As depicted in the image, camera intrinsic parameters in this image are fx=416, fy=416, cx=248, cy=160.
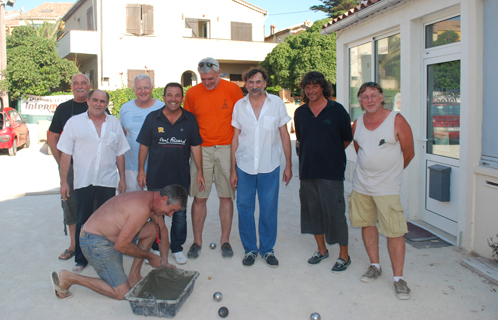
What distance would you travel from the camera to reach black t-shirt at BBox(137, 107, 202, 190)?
452 centimetres

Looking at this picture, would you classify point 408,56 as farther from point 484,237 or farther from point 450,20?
point 484,237

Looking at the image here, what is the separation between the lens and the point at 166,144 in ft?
14.9

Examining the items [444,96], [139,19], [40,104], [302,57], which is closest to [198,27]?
[139,19]

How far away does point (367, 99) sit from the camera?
394 cm

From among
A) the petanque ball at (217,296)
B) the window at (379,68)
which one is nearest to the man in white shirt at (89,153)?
the petanque ball at (217,296)

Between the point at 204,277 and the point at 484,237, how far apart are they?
118 inches

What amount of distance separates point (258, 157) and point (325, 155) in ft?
2.34

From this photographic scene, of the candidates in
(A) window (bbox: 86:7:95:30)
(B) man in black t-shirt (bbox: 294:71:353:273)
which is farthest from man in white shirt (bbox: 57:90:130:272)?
(A) window (bbox: 86:7:95:30)

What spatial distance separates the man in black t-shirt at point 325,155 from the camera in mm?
4297

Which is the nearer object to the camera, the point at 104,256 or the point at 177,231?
the point at 104,256

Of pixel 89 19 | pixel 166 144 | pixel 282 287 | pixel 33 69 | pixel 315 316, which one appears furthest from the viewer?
pixel 89 19

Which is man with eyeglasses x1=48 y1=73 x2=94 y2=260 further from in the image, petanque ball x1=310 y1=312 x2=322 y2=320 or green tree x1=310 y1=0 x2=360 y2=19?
green tree x1=310 y1=0 x2=360 y2=19

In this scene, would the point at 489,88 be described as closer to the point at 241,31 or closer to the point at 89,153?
the point at 89,153

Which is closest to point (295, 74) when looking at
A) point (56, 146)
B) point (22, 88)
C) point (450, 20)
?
point (22, 88)
